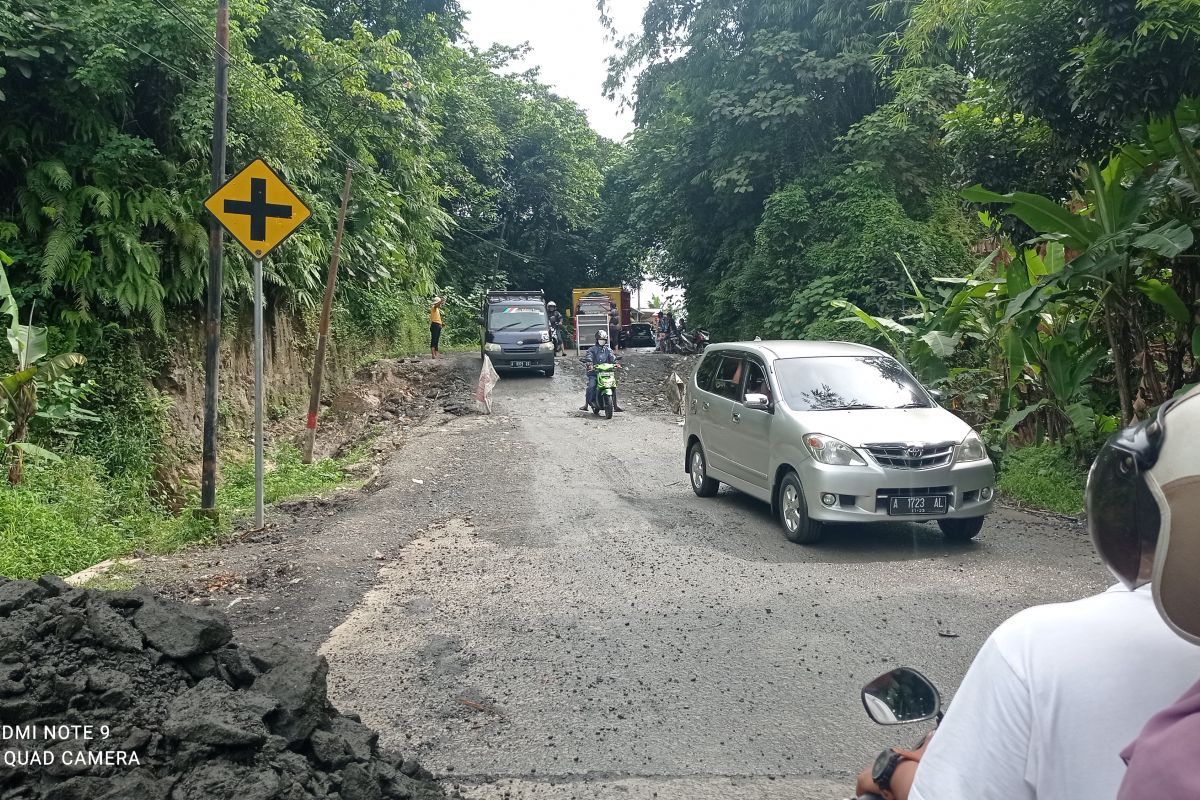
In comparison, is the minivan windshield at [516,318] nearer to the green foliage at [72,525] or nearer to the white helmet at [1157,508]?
A: the green foliage at [72,525]

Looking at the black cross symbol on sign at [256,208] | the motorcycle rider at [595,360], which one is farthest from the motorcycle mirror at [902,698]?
the motorcycle rider at [595,360]

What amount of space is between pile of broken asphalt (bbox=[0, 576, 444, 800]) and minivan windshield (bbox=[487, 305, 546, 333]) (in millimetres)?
24303

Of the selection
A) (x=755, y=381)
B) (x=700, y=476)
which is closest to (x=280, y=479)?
(x=700, y=476)

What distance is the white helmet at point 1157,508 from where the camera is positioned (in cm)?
123

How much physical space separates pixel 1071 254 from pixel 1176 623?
13487 mm

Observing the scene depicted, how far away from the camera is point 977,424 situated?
13656 millimetres

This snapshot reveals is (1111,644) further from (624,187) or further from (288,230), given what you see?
(624,187)

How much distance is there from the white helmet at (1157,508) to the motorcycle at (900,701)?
2.36ft

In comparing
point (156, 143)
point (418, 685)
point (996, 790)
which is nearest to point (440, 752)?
point (418, 685)

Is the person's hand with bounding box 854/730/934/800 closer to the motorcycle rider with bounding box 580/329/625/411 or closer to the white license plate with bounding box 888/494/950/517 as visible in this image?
the white license plate with bounding box 888/494/950/517

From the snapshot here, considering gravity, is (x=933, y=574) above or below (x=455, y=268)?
below

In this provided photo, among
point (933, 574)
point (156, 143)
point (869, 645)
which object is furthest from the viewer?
point (156, 143)

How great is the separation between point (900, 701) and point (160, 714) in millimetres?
2847

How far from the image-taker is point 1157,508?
51.9 inches
